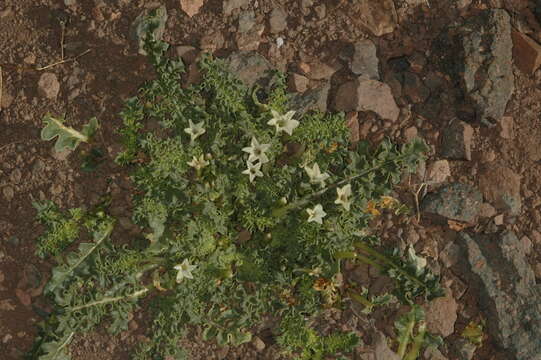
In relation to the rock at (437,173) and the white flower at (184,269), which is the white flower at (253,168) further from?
the rock at (437,173)

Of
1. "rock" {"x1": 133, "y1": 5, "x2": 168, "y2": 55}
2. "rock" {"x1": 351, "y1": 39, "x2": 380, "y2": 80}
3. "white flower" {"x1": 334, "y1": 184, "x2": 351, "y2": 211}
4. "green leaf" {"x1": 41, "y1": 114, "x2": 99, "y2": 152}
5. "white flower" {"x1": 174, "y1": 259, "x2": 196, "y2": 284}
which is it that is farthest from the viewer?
"rock" {"x1": 351, "y1": 39, "x2": 380, "y2": 80}

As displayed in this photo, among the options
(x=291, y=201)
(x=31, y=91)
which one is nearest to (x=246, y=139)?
(x=291, y=201)

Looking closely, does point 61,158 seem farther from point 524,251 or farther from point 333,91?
point 524,251

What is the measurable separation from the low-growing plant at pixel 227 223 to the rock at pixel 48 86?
95 cm

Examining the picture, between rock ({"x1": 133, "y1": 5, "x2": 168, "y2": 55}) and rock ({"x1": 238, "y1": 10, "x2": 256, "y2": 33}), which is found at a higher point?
rock ({"x1": 238, "y1": 10, "x2": 256, "y2": 33})

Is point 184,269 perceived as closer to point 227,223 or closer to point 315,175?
point 227,223

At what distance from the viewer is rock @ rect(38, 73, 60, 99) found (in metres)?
5.65

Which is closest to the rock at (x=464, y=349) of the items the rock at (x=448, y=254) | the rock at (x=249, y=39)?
the rock at (x=448, y=254)

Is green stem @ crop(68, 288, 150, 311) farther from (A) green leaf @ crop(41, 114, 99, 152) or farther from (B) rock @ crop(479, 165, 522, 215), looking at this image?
(B) rock @ crop(479, 165, 522, 215)

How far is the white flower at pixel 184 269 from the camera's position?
4684 millimetres

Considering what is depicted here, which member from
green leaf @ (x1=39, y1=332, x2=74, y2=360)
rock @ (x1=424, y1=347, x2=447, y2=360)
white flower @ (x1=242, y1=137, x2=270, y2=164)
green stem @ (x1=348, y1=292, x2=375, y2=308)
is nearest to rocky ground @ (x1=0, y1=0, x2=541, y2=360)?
rock @ (x1=424, y1=347, x2=447, y2=360)

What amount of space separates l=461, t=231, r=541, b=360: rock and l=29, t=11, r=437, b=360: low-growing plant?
0.82 metres

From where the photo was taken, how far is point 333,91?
5695 mm

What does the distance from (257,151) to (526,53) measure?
2716mm
